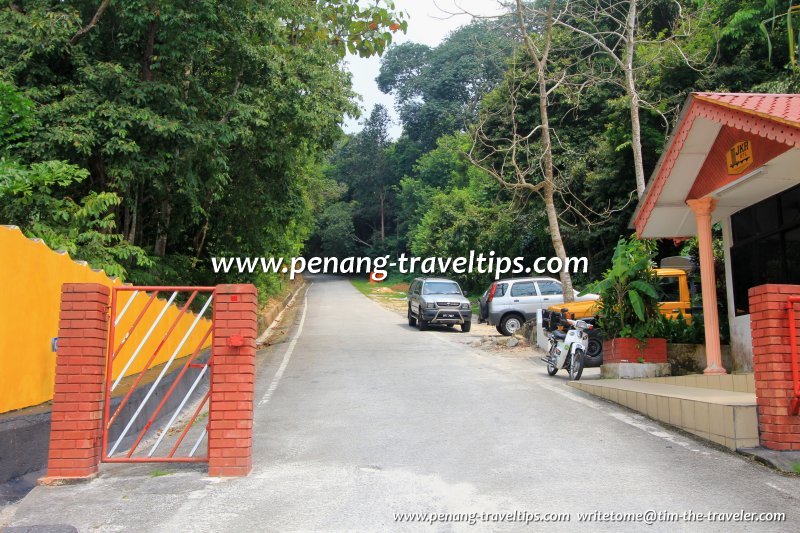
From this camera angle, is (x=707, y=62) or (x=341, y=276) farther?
(x=341, y=276)

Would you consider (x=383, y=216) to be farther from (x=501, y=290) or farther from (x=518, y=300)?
(x=518, y=300)

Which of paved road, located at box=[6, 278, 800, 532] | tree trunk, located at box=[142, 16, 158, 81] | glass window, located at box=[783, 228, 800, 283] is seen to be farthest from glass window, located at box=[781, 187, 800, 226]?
tree trunk, located at box=[142, 16, 158, 81]

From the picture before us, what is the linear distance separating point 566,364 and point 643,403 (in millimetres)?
3665

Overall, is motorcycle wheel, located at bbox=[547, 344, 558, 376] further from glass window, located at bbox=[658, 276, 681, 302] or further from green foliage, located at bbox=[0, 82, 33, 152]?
green foliage, located at bbox=[0, 82, 33, 152]

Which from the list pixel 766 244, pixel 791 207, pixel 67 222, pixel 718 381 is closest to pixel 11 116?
pixel 67 222

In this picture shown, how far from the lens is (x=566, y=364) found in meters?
12.5

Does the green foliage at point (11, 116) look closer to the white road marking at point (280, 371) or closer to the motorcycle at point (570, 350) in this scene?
the white road marking at point (280, 371)

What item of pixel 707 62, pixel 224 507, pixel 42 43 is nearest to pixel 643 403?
pixel 224 507

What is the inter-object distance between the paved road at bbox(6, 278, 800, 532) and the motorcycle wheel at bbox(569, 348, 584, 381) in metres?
1.71

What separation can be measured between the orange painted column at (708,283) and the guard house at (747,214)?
15mm

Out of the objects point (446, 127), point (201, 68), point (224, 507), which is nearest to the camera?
point (224, 507)

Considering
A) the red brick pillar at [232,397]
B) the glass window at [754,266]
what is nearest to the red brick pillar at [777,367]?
the glass window at [754,266]

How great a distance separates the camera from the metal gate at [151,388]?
606 centimetres

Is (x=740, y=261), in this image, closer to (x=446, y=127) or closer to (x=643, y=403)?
(x=643, y=403)
